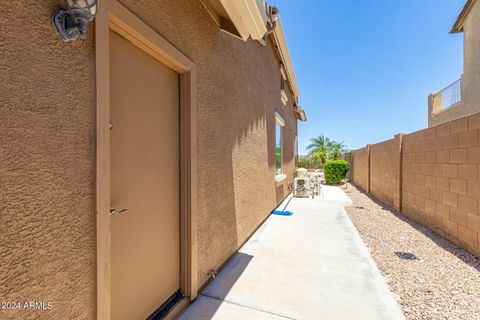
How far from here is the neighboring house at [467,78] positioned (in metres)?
10.5

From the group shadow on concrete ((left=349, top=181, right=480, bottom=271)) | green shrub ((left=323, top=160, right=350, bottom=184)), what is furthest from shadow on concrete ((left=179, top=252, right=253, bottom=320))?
green shrub ((left=323, top=160, right=350, bottom=184))

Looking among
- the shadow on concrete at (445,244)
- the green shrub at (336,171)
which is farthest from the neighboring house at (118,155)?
the green shrub at (336,171)

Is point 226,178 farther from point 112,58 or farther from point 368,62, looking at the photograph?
point 368,62

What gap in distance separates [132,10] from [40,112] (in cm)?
120

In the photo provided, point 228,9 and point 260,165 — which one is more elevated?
point 228,9

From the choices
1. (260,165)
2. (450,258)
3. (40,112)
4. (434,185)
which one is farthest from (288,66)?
(40,112)

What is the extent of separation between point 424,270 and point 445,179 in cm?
267

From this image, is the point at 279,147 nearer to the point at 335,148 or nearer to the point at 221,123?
the point at 221,123

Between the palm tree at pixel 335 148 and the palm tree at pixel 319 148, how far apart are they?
40cm

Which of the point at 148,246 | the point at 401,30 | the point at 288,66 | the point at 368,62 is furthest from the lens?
the point at 368,62

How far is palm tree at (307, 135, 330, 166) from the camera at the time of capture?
2577 centimetres

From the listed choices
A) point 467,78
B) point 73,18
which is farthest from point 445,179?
point 467,78

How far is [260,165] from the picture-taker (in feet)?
19.9

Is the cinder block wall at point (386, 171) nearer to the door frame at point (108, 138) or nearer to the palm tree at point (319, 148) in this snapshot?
the door frame at point (108, 138)
